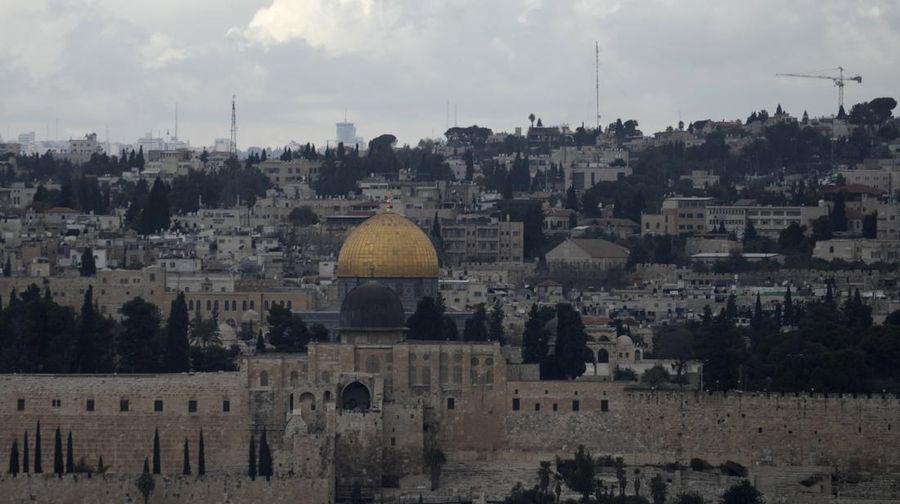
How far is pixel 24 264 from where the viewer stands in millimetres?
103062

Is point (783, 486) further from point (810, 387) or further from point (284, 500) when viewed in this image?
point (284, 500)

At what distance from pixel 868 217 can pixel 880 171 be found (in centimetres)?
1791

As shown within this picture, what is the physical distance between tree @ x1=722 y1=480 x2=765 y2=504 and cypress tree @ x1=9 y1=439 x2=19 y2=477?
46.5 ft

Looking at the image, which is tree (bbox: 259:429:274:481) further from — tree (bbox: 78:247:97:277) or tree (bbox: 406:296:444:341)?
tree (bbox: 78:247:97:277)

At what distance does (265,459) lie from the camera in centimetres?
7181

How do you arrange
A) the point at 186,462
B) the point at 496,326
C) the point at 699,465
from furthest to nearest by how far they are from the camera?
the point at 496,326
the point at 699,465
the point at 186,462

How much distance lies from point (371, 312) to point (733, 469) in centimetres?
839

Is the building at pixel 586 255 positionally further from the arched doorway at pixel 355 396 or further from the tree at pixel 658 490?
the tree at pixel 658 490

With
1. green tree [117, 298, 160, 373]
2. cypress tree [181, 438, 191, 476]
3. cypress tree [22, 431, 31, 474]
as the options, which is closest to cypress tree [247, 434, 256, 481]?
cypress tree [181, 438, 191, 476]

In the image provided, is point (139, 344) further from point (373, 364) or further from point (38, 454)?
point (38, 454)

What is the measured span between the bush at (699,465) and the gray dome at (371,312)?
696 centimetres

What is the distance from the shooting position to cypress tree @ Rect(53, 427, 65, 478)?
72.4m

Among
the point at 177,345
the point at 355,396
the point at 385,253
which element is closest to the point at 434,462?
the point at 355,396

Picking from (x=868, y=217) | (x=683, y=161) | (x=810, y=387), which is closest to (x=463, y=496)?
(x=810, y=387)
